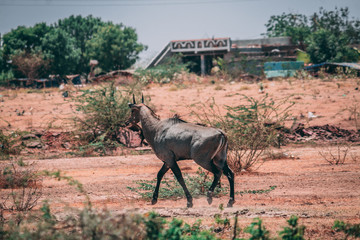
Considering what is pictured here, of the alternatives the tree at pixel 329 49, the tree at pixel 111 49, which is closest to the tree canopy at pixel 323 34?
the tree at pixel 329 49

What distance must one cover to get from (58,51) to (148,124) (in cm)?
4001

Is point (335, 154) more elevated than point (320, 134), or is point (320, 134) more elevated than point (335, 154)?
point (320, 134)

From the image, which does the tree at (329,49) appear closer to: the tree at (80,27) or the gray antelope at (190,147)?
the gray antelope at (190,147)

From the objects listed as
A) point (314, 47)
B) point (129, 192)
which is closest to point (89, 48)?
point (314, 47)

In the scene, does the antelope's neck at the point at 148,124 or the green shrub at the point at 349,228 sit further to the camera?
the antelope's neck at the point at 148,124

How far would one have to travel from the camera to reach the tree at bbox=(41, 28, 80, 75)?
4416 cm

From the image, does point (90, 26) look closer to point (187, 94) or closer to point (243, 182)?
point (187, 94)

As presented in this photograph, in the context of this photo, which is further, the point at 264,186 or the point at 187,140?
the point at 264,186

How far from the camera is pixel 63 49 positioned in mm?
45062

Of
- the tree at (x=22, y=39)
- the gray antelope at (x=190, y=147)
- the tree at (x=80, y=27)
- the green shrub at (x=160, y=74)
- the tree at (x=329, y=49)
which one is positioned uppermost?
the tree at (x=80, y=27)

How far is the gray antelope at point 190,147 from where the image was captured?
22.5ft

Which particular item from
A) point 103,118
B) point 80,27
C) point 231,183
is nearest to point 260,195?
point 231,183

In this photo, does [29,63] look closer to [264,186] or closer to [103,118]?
[103,118]

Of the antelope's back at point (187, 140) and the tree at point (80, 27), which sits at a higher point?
the tree at point (80, 27)
